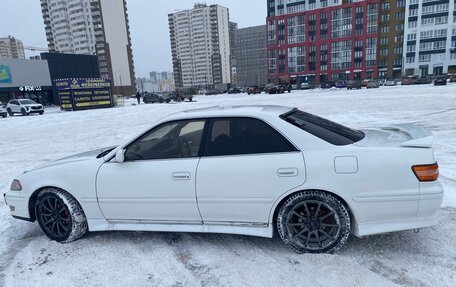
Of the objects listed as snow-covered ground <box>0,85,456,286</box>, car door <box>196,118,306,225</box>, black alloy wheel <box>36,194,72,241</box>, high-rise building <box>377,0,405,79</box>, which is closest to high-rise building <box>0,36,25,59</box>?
high-rise building <box>377,0,405,79</box>

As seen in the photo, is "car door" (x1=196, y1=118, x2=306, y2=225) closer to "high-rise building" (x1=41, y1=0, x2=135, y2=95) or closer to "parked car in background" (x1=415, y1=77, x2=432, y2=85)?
"parked car in background" (x1=415, y1=77, x2=432, y2=85)

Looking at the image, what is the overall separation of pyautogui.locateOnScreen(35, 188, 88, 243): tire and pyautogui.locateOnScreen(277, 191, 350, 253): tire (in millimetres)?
2426

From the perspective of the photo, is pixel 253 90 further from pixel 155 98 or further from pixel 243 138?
pixel 243 138

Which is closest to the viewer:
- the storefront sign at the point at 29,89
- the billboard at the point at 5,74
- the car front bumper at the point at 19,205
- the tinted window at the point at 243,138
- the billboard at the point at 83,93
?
the tinted window at the point at 243,138

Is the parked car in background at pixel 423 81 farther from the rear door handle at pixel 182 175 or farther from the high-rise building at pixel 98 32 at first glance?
the high-rise building at pixel 98 32

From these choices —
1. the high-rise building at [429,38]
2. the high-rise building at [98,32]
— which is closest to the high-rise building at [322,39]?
the high-rise building at [429,38]

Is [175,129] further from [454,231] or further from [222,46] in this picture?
[222,46]

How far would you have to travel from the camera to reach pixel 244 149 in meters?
3.15

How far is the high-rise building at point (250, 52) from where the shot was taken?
488ft

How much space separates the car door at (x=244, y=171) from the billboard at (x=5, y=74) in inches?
2053

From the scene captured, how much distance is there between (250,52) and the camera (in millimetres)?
151125

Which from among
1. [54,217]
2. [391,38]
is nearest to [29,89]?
[54,217]

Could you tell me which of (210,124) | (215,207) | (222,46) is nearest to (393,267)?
(215,207)

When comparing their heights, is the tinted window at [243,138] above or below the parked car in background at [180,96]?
above
